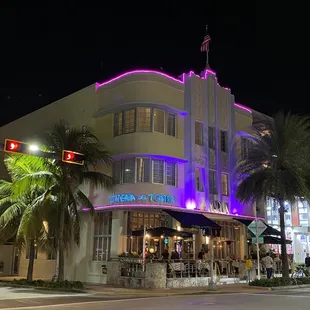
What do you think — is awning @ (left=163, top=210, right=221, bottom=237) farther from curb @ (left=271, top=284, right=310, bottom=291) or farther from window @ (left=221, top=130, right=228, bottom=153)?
window @ (left=221, top=130, right=228, bottom=153)

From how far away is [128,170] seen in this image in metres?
25.9

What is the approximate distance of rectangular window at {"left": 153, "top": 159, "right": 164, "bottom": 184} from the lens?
25625 mm

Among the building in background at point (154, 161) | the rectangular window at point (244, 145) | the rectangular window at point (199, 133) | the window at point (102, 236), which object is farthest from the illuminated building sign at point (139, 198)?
the rectangular window at point (244, 145)

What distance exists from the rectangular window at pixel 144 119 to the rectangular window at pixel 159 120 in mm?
386

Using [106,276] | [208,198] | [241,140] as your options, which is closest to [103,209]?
[106,276]

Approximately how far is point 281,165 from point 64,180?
12.7 meters

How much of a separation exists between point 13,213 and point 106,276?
6235mm

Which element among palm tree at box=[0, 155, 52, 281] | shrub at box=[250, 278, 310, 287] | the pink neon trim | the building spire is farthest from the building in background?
shrub at box=[250, 278, 310, 287]

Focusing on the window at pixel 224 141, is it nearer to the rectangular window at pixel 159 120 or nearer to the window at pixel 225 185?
the window at pixel 225 185

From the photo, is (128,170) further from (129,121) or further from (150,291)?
(150,291)

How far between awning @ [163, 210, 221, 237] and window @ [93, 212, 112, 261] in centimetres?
382

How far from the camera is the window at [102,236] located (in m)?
25.7

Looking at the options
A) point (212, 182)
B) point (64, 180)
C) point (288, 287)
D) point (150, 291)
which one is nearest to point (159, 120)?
point (212, 182)

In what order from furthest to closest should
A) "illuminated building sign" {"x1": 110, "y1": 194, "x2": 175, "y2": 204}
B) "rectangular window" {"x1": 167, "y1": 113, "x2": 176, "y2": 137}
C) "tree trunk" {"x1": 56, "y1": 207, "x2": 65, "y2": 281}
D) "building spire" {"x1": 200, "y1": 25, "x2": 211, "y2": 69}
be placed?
1. "building spire" {"x1": 200, "y1": 25, "x2": 211, "y2": 69}
2. "rectangular window" {"x1": 167, "y1": 113, "x2": 176, "y2": 137}
3. "illuminated building sign" {"x1": 110, "y1": 194, "x2": 175, "y2": 204}
4. "tree trunk" {"x1": 56, "y1": 207, "x2": 65, "y2": 281}
